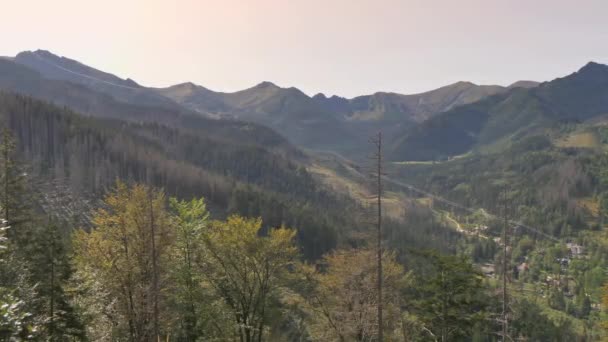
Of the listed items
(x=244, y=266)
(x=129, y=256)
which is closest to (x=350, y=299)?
(x=244, y=266)

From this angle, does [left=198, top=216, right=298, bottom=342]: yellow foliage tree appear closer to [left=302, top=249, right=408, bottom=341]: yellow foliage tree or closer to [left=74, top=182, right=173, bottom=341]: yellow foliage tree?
[left=74, top=182, right=173, bottom=341]: yellow foliage tree

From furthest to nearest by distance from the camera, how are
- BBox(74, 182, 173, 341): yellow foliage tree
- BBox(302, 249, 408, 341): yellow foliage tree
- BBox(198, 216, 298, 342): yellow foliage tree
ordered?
BBox(302, 249, 408, 341): yellow foliage tree → BBox(198, 216, 298, 342): yellow foliage tree → BBox(74, 182, 173, 341): yellow foliage tree

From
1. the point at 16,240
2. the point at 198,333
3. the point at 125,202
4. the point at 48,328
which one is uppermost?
the point at 125,202

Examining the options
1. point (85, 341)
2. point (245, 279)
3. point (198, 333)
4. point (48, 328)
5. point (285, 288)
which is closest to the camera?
point (48, 328)

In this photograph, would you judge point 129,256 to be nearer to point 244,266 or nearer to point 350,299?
point 244,266

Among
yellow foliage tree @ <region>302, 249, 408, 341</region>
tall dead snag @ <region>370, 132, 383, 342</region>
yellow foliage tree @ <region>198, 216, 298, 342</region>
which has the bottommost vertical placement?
yellow foliage tree @ <region>302, 249, 408, 341</region>

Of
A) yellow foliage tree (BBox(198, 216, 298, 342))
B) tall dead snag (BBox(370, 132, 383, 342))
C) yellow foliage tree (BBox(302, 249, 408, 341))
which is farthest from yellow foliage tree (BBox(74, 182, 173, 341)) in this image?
yellow foliage tree (BBox(302, 249, 408, 341))

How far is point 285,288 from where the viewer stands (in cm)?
4588

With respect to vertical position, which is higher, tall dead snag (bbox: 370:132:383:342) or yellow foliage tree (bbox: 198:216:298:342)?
tall dead snag (bbox: 370:132:383:342)

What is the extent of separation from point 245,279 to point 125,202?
1346 centimetres

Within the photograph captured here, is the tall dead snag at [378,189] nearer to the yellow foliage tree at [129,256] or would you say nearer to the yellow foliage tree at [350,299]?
the yellow foliage tree at [350,299]

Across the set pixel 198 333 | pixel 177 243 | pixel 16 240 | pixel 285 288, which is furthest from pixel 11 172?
pixel 285 288

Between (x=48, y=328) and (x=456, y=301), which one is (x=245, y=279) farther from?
(x=456, y=301)

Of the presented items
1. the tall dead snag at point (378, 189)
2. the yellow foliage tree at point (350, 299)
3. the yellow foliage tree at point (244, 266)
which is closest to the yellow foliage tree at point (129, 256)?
the yellow foliage tree at point (244, 266)
